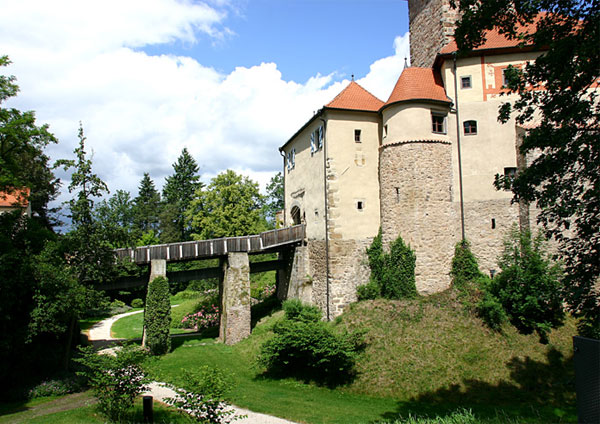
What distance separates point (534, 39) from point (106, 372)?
11918 millimetres

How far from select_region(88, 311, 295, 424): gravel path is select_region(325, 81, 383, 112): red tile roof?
14.8 meters

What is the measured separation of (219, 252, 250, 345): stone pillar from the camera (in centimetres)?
2061

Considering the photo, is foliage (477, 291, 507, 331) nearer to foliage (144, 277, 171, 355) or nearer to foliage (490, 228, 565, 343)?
foliage (490, 228, 565, 343)

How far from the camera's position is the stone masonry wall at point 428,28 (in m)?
20.6

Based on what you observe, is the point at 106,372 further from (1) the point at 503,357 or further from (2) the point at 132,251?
(1) the point at 503,357

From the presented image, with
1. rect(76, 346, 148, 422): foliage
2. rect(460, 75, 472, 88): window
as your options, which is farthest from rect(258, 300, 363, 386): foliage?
rect(460, 75, 472, 88): window

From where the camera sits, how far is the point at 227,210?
3550 cm

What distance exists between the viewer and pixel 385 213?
772 inches

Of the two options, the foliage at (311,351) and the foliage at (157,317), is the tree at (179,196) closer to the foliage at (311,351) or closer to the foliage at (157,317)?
the foliage at (157,317)

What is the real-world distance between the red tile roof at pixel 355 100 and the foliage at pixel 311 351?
1085 centimetres

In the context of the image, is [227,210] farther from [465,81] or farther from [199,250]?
[465,81]

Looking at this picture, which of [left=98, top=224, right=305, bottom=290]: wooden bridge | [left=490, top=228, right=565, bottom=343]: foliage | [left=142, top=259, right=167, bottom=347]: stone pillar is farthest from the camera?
[left=98, top=224, right=305, bottom=290]: wooden bridge

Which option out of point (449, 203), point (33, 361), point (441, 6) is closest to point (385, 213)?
point (449, 203)

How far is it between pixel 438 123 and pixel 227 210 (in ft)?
70.0
